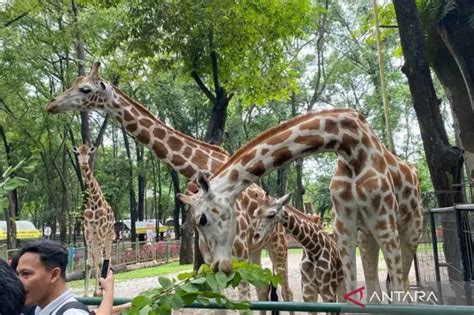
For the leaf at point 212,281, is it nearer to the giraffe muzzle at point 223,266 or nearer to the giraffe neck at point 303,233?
the giraffe muzzle at point 223,266

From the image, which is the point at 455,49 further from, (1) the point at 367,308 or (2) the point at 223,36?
(1) the point at 367,308

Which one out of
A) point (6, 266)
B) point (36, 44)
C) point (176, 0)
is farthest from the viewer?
point (36, 44)

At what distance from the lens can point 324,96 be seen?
30047 millimetres

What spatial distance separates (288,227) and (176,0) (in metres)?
6.29

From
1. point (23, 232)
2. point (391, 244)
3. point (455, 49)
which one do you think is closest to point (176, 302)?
point (391, 244)

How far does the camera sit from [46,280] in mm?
2494

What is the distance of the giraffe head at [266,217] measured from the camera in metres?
5.05

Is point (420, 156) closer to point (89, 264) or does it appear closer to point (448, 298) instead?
point (89, 264)

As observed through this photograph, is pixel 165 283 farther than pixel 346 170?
No

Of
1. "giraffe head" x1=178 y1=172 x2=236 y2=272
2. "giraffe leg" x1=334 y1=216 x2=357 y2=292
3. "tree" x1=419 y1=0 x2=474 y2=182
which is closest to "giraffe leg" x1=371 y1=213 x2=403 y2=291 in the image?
"giraffe leg" x1=334 y1=216 x2=357 y2=292

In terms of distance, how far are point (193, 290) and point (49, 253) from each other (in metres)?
0.81

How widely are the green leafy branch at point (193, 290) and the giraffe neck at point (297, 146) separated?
84 centimetres

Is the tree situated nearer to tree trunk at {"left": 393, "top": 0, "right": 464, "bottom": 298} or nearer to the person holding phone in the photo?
tree trunk at {"left": 393, "top": 0, "right": 464, "bottom": 298}

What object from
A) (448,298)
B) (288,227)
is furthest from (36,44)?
(448,298)
